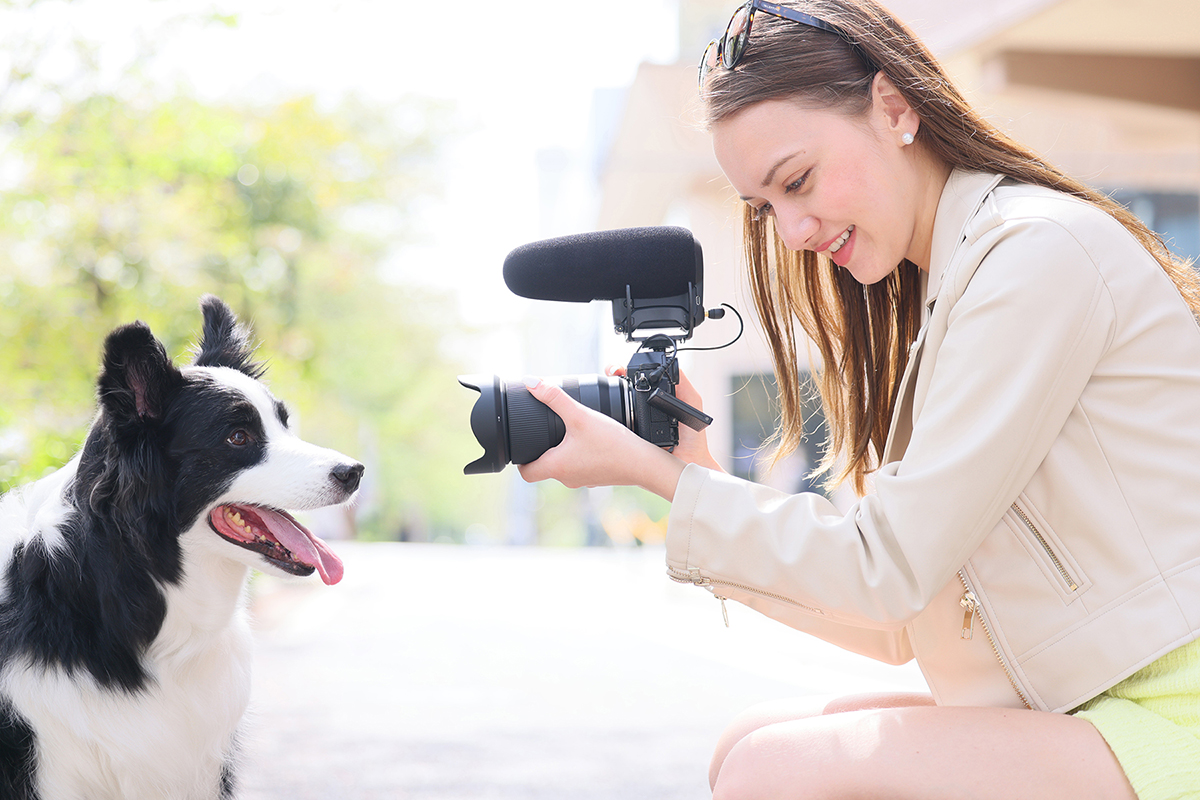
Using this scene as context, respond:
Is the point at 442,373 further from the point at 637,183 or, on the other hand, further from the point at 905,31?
the point at 905,31

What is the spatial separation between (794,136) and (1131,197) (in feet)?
41.4

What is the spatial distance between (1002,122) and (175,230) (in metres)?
7.73

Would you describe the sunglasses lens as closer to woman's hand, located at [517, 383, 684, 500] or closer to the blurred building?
the blurred building

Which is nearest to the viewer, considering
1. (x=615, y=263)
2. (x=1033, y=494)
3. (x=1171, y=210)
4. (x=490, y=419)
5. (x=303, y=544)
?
(x=1033, y=494)

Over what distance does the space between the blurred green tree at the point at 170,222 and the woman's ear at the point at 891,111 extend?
2.43m

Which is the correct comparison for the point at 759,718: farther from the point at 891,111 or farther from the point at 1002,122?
the point at 1002,122

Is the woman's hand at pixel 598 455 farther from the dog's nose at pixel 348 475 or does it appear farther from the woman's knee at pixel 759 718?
the dog's nose at pixel 348 475

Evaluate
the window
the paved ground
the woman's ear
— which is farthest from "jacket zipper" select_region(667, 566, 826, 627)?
the window

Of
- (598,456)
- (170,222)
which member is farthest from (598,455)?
(170,222)

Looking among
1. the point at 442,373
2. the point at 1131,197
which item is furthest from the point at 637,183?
the point at 442,373

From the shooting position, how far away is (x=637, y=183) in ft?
46.3

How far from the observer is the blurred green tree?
645 cm

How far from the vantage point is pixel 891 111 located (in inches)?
68.2

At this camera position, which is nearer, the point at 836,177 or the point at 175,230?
the point at 836,177
